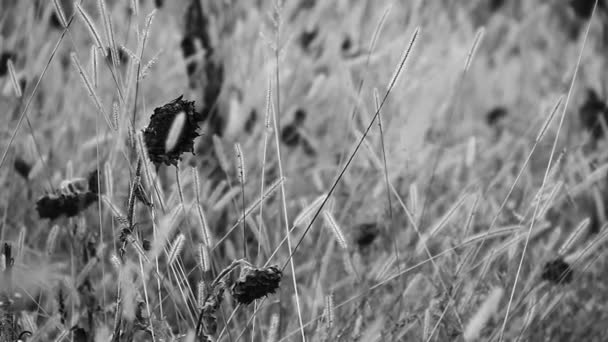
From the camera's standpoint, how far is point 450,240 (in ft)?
4.44

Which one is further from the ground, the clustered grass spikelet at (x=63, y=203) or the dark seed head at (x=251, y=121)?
the dark seed head at (x=251, y=121)

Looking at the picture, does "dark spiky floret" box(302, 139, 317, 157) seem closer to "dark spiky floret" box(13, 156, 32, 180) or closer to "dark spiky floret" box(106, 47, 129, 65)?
"dark spiky floret" box(106, 47, 129, 65)

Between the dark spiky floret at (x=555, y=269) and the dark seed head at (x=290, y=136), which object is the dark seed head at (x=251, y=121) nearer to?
the dark seed head at (x=290, y=136)

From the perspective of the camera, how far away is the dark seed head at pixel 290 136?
1.76m

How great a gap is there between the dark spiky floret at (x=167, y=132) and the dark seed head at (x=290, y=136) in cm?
92

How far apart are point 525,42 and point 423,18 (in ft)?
1.87

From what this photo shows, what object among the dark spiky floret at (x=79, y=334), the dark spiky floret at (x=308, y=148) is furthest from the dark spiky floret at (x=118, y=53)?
the dark spiky floret at (x=308, y=148)

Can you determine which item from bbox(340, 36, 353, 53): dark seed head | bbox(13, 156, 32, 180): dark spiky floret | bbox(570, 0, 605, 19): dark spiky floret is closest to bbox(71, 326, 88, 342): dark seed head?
bbox(13, 156, 32, 180): dark spiky floret

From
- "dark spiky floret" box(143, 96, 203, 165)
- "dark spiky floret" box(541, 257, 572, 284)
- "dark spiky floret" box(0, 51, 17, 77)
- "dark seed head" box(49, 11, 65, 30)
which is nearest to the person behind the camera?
"dark spiky floret" box(143, 96, 203, 165)

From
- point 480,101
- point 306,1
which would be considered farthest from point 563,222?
point 306,1

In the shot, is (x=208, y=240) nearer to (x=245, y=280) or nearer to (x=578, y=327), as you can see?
(x=245, y=280)

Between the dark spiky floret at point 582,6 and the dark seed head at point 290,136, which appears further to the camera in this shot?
the dark spiky floret at point 582,6

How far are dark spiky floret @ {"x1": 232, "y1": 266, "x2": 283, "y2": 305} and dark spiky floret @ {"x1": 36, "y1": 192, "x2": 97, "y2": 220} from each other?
37 centimetres

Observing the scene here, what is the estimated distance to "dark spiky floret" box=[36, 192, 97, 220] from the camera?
42.9 inches
